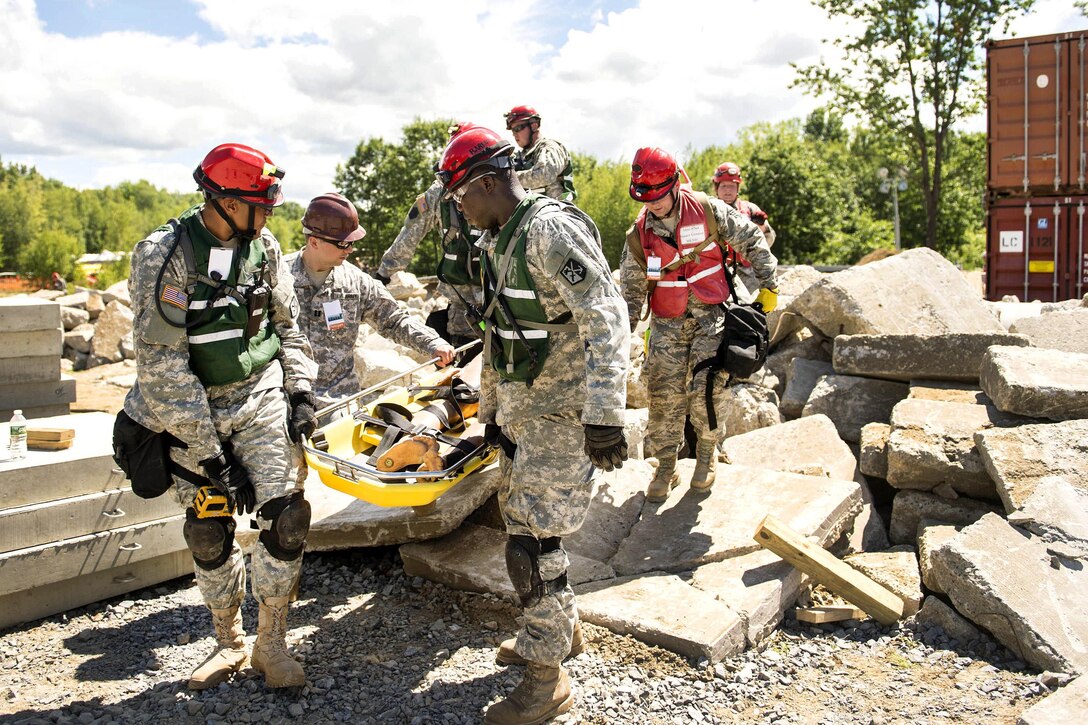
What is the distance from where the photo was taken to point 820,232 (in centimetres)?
1753

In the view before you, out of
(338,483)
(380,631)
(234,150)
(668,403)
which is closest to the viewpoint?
(234,150)

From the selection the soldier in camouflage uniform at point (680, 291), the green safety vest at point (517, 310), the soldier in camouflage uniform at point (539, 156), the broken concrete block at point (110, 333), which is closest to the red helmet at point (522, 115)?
the soldier in camouflage uniform at point (539, 156)

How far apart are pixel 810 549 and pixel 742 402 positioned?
2.82 m

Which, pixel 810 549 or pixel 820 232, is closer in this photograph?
pixel 810 549

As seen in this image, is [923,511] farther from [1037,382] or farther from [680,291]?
[680,291]

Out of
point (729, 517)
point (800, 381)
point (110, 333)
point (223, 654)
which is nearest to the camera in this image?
point (223, 654)

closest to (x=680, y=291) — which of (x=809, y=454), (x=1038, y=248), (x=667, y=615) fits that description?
(x=809, y=454)

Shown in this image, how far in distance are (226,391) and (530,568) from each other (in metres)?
1.49

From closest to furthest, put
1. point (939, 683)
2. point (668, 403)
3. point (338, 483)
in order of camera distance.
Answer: point (939, 683)
point (338, 483)
point (668, 403)

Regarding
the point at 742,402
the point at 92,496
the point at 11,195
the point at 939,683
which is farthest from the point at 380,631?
the point at 11,195

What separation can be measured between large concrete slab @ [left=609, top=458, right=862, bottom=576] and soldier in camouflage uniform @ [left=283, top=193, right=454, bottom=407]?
155 centimetres

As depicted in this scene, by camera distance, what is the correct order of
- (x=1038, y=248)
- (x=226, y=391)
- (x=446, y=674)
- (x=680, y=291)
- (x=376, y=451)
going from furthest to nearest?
(x=1038, y=248) < (x=680, y=291) < (x=376, y=451) < (x=446, y=674) < (x=226, y=391)

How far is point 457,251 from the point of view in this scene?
5.43 meters

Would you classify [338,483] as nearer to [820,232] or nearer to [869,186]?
[820,232]
